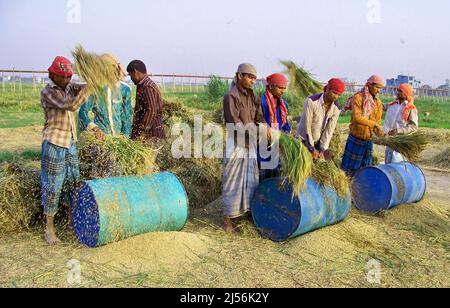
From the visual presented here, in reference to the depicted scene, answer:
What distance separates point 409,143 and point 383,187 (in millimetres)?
674

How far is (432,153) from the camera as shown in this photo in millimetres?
13039

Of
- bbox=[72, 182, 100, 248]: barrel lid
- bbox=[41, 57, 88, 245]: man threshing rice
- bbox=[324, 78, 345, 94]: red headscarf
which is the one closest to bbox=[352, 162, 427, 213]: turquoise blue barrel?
bbox=[324, 78, 345, 94]: red headscarf

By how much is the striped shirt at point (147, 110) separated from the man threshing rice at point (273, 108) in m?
1.15

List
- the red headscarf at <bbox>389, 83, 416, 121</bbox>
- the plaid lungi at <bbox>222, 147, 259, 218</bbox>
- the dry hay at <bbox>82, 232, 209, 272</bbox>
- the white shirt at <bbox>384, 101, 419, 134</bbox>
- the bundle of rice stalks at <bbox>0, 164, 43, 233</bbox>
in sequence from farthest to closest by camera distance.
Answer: the red headscarf at <bbox>389, 83, 416, 121</bbox> < the white shirt at <bbox>384, 101, 419, 134</bbox> < the plaid lungi at <bbox>222, 147, 259, 218</bbox> < the bundle of rice stalks at <bbox>0, 164, 43, 233</bbox> < the dry hay at <bbox>82, 232, 209, 272</bbox>

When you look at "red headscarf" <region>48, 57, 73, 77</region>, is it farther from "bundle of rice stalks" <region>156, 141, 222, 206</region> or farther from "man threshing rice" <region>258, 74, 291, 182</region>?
"bundle of rice stalks" <region>156, 141, 222, 206</region>

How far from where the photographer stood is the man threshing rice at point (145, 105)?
529cm

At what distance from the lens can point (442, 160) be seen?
37.1ft

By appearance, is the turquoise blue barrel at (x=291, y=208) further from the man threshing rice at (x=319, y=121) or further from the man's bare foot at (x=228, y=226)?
the man threshing rice at (x=319, y=121)

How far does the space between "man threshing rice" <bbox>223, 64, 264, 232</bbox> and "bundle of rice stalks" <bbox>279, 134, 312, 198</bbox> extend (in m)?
0.38

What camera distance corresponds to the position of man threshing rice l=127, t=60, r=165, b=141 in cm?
529

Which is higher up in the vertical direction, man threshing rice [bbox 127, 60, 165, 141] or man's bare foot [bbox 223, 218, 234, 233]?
man threshing rice [bbox 127, 60, 165, 141]
